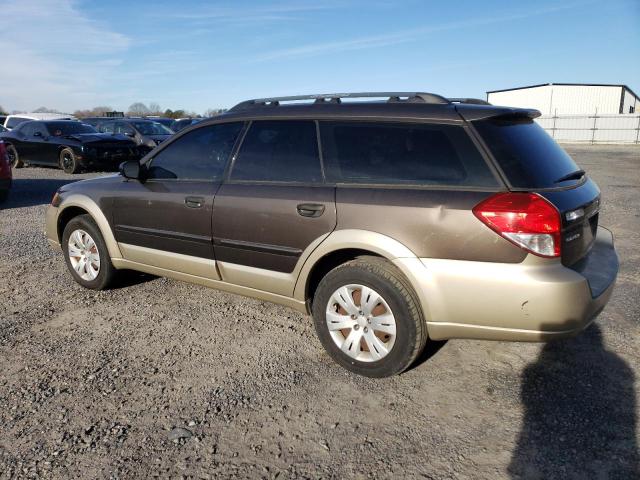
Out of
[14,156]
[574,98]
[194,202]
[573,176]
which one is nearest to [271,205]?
[194,202]

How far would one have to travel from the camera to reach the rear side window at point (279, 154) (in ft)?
11.5

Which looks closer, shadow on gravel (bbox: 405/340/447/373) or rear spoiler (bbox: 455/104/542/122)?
rear spoiler (bbox: 455/104/542/122)

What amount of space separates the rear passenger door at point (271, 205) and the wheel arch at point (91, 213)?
1.29 metres

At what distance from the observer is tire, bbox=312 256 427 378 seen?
120 inches

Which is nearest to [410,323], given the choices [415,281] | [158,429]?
[415,281]

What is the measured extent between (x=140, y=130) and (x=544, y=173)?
1501 centimetres

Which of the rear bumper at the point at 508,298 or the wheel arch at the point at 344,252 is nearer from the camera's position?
the rear bumper at the point at 508,298

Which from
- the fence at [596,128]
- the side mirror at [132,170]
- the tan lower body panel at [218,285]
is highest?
the side mirror at [132,170]

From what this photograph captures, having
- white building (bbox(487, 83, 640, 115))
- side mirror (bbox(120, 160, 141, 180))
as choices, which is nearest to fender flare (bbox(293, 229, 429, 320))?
side mirror (bbox(120, 160, 141, 180))

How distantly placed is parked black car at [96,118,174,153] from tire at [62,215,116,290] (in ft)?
35.2

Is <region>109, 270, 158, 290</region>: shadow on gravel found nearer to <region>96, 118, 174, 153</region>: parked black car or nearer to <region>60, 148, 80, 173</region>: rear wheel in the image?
<region>60, 148, 80, 173</region>: rear wheel


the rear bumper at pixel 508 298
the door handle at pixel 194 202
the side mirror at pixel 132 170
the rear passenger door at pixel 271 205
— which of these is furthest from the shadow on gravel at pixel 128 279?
the rear bumper at pixel 508 298

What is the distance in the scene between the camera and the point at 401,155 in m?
3.16

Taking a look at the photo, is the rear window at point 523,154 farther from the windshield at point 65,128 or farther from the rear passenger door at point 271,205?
the windshield at point 65,128
